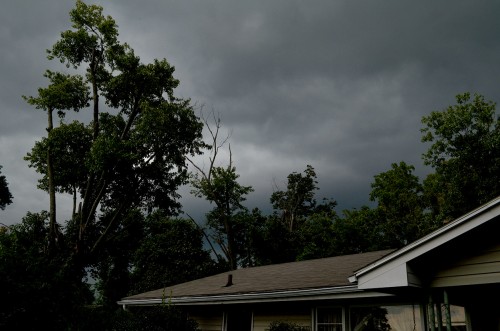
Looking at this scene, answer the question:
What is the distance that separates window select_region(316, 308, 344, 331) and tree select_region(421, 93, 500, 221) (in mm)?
22180

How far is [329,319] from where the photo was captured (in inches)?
414

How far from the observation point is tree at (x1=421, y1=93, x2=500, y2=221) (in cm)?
2859

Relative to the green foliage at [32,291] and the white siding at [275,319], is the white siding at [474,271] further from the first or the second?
the green foliage at [32,291]

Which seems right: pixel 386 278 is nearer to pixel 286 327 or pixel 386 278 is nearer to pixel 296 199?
pixel 286 327

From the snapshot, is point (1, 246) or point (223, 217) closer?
point (1, 246)

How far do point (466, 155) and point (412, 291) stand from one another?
87.6 ft

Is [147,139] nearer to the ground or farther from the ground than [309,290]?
farther from the ground

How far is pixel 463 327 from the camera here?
8.72 m

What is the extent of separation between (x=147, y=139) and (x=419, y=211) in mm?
27137

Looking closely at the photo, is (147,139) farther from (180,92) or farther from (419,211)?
(419,211)

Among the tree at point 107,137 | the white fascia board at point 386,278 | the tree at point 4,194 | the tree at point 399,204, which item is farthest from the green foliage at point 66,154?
the tree at point 399,204

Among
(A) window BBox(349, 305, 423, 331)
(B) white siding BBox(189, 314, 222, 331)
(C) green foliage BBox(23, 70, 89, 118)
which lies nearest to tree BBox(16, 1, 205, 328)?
(C) green foliage BBox(23, 70, 89, 118)

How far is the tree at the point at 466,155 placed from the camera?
28.6m

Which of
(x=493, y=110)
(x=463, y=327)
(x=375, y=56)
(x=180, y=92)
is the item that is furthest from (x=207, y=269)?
(x=493, y=110)
